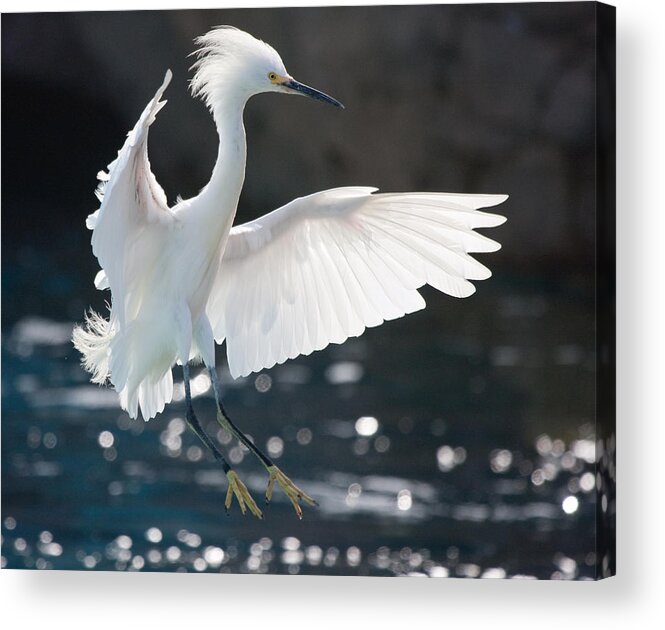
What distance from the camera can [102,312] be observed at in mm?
4090

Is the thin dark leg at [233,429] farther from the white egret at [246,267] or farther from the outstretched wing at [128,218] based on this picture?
the outstretched wing at [128,218]

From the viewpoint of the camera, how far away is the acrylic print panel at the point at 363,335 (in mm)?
3822

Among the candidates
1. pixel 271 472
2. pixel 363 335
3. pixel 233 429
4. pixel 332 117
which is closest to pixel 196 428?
pixel 233 429

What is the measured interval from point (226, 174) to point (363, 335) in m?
0.56

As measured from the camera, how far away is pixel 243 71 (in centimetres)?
388

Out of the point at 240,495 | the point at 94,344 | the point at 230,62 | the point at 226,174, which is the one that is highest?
the point at 230,62

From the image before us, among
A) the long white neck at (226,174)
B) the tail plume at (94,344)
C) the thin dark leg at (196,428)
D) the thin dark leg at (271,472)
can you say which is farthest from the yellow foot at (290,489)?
the long white neck at (226,174)

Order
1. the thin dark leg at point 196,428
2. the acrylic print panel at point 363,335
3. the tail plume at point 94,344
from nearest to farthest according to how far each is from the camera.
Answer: the acrylic print panel at point 363,335
the thin dark leg at point 196,428
the tail plume at point 94,344

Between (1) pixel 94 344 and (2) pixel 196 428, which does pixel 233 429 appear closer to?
(2) pixel 196 428

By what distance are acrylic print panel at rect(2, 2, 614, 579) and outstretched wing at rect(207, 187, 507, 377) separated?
0.11 ft

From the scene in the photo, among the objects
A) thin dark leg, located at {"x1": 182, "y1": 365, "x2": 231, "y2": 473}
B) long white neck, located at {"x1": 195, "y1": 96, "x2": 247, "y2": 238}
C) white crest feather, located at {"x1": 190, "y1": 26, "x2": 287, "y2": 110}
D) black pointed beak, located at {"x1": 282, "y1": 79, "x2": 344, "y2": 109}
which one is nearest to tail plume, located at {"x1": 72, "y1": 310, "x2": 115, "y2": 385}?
thin dark leg, located at {"x1": 182, "y1": 365, "x2": 231, "y2": 473}

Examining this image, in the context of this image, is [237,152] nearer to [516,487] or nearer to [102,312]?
[102,312]

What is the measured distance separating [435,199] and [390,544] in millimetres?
905

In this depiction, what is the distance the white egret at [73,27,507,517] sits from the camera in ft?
12.7
